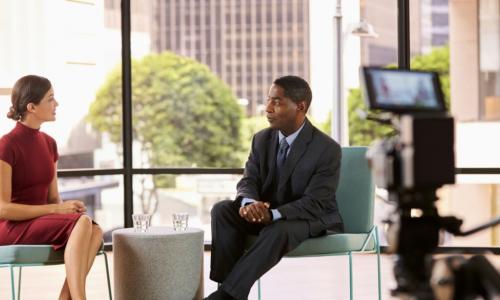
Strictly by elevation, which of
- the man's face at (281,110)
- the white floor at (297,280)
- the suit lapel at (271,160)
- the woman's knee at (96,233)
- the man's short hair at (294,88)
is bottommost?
the white floor at (297,280)

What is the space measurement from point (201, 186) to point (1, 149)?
321cm

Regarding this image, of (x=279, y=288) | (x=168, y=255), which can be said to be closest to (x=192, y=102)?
(x=279, y=288)

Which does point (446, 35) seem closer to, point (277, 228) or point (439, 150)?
point (277, 228)

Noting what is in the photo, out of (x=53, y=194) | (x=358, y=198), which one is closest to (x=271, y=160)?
(x=358, y=198)

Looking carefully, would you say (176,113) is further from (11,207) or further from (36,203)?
(11,207)

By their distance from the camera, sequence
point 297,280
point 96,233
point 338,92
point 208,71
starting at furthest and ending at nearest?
1. point 208,71
2. point 338,92
3. point 297,280
4. point 96,233

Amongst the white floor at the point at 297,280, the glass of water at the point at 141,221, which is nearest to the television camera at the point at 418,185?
the glass of water at the point at 141,221

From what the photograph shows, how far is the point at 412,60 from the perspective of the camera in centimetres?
714

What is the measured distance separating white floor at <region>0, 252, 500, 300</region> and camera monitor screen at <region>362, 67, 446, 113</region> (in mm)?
2540

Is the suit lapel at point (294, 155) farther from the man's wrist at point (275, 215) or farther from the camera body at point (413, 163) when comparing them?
the camera body at point (413, 163)

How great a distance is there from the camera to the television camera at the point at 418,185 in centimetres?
255

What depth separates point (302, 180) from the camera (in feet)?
15.0

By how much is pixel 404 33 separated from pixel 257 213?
10.1 feet

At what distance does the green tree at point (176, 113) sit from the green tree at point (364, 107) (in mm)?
905
